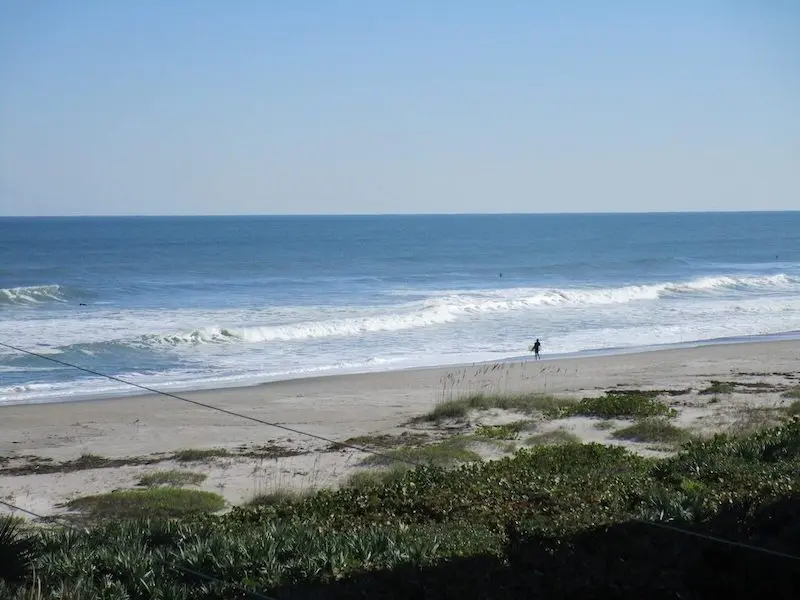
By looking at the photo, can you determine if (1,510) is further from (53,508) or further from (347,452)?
(347,452)

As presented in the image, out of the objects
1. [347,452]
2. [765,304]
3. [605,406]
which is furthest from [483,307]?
[347,452]

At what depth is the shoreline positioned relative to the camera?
2284cm

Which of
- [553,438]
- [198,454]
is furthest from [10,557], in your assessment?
[553,438]

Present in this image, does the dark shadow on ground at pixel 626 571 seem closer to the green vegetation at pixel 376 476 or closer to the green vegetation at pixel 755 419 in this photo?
the green vegetation at pixel 376 476

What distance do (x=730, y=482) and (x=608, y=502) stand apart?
123 cm

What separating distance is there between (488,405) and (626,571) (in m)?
13.7

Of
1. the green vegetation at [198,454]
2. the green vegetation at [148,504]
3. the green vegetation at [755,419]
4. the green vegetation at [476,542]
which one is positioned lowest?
the green vegetation at [198,454]

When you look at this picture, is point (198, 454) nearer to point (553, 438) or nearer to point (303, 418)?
point (303, 418)

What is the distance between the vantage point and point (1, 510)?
41.8ft

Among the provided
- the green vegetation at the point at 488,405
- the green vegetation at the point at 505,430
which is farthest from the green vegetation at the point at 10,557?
the green vegetation at the point at 488,405

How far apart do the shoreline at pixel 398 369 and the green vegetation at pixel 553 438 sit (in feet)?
27.6

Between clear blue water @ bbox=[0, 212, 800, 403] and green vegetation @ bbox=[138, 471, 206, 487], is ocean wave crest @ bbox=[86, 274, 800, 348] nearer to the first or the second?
clear blue water @ bbox=[0, 212, 800, 403]

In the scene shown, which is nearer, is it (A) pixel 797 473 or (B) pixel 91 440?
(A) pixel 797 473

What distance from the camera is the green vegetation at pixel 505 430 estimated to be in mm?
16594
